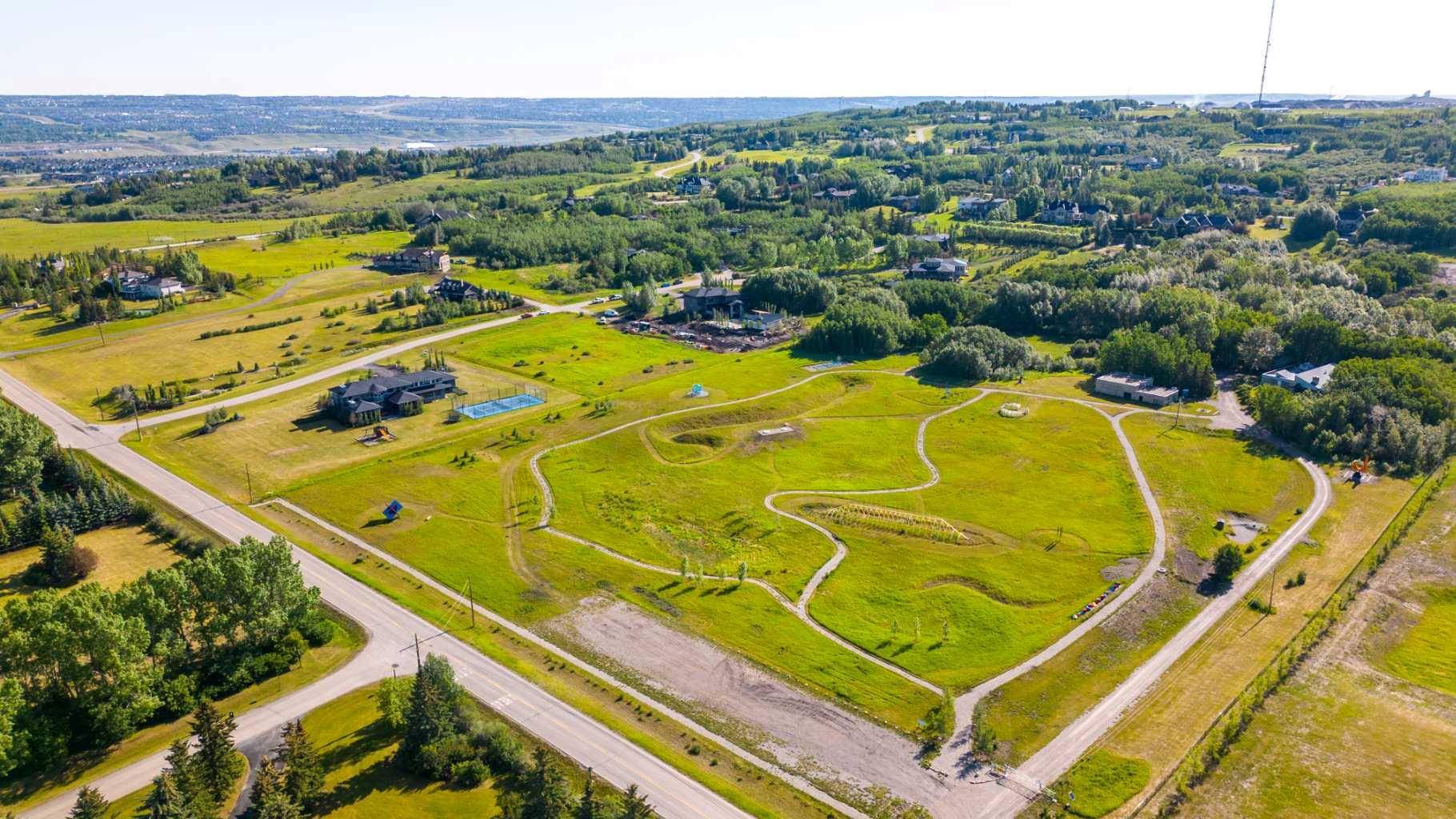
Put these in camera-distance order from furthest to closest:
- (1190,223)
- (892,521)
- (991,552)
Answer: (1190,223), (892,521), (991,552)

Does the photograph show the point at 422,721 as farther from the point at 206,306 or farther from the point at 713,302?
the point at 206,306

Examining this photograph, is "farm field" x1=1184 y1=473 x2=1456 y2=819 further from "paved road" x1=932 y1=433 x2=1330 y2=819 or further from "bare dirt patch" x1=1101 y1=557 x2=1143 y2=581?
"bare dirt patch" x1=1101 y1=557 x2=1143 y2=581

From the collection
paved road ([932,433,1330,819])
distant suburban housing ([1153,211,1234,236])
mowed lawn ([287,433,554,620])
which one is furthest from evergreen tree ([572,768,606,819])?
distant suburban housing ([1153,211,1234,236])

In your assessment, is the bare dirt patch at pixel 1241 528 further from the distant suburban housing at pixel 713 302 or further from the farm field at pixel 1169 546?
the distant suburban housing at pixel 713 302

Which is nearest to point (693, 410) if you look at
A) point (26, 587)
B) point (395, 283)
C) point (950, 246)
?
point (26, 587)

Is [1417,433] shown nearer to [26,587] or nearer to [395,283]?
[26,587]

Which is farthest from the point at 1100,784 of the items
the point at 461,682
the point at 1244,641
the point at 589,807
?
the point at 461,682
